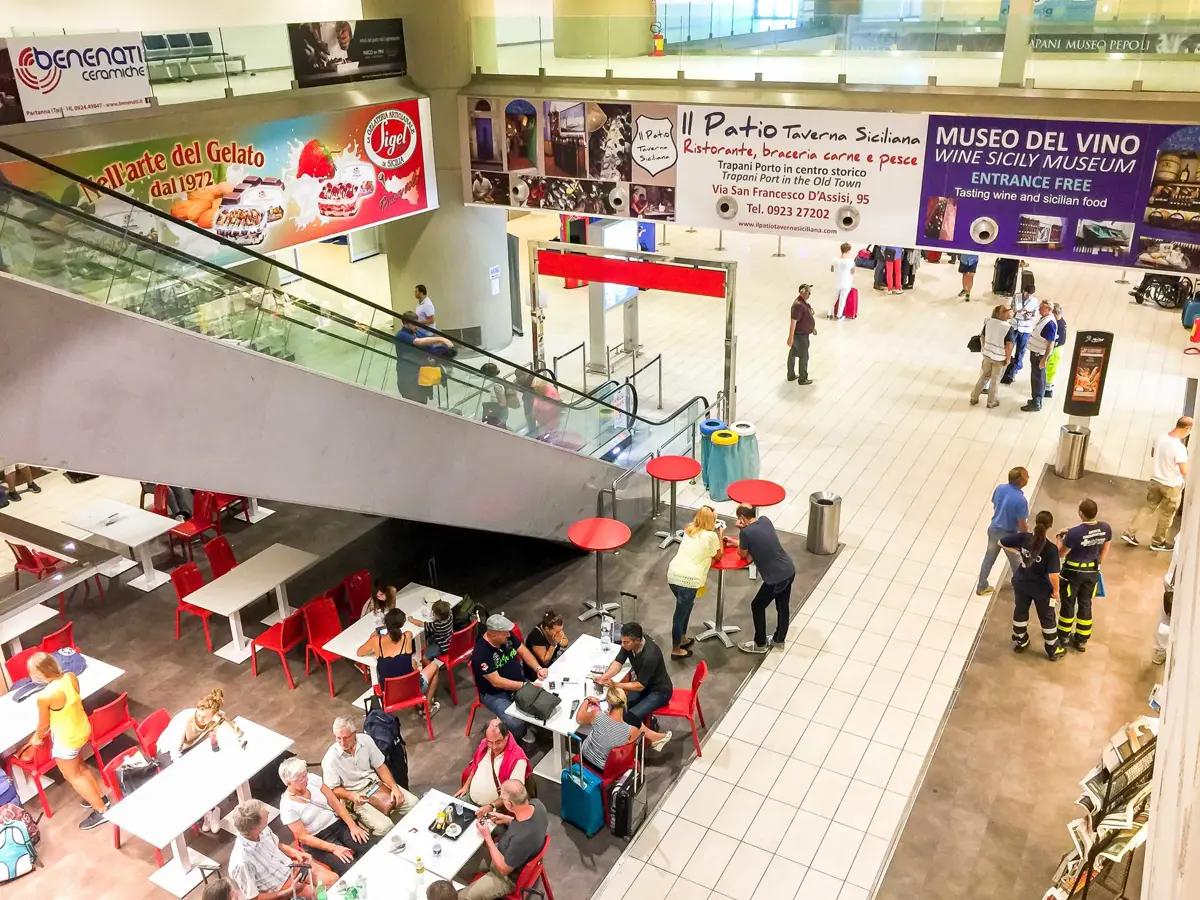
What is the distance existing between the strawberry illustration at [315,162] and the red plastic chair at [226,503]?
3855mm

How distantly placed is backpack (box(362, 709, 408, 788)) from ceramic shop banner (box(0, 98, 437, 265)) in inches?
190

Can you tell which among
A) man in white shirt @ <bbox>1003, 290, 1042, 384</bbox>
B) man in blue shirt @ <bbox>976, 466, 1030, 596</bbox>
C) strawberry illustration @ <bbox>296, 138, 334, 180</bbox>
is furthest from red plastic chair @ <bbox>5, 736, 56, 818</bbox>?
man in white shirt @ <bbox>1003, 290, 1042, 384</bbox>

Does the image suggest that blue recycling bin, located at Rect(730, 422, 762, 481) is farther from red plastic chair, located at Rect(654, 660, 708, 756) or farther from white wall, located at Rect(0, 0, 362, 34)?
white wall, located at Rect(0, 0, 362, 34)

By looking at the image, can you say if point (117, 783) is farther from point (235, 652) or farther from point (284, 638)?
point (235, 652)

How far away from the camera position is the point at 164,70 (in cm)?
1005

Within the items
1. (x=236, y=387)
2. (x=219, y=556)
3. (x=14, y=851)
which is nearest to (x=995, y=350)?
(x=219, y=556)

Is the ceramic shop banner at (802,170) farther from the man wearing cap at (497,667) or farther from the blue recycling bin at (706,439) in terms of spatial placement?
the man wearing cap at (497,667)

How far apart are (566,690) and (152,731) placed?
2.87m

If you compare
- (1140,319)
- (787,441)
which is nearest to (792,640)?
(787,441)

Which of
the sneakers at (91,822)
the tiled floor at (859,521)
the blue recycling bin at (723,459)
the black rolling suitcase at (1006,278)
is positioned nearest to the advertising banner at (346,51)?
the tiled floor at (859,521)

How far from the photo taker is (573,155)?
1237 centimetres

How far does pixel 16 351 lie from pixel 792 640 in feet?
20.6

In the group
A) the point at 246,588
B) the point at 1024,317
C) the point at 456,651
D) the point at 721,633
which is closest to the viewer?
the point at 456,651

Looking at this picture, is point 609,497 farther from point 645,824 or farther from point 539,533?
point 645,824
